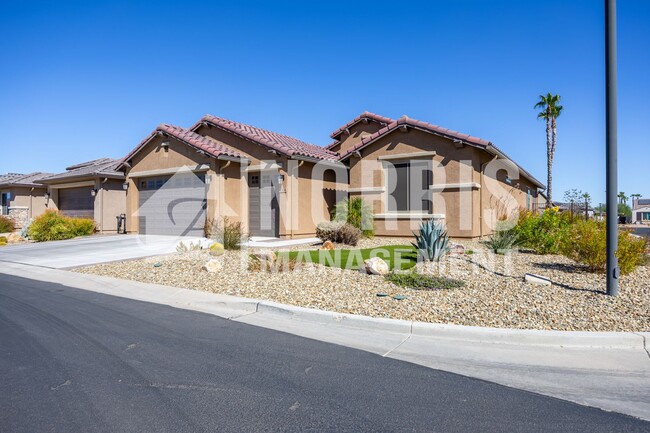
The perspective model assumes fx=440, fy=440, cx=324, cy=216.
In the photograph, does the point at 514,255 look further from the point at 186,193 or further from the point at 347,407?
the point at 186,193

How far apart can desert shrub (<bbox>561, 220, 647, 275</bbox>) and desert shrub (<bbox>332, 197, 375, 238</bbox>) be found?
799 cm

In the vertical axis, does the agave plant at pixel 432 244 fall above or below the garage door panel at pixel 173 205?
below

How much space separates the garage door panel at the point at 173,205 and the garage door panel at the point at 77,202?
4.67 m

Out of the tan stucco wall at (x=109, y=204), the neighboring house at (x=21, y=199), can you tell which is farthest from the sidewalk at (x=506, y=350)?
the neighboring house at (x=21, y=199)

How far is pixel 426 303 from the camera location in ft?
22.6

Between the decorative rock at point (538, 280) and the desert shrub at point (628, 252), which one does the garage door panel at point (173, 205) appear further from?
the desert shrub at point (628, 252)

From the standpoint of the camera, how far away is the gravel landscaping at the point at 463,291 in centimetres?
616

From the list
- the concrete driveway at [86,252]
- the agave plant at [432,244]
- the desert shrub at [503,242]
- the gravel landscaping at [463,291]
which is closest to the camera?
the gravel landscaping at [463,291]

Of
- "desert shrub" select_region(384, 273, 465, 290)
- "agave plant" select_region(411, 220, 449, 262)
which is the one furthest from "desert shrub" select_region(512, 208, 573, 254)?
"desert shrub" select_region(384, 273, 465, 290)

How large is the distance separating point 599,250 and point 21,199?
3256cm

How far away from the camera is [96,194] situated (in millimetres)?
22406

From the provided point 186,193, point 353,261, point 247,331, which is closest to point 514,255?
point 353,261

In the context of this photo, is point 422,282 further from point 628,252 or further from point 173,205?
point 173,205

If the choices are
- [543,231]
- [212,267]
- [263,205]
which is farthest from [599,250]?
[263,205]
